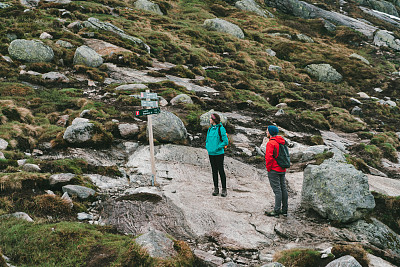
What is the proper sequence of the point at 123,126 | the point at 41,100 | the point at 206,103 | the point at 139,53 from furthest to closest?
1. the point at 139,53
2. the point at 206,103
3. the point at 41,100
4. the point at 123,126

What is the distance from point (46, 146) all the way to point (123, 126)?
11.1 ft

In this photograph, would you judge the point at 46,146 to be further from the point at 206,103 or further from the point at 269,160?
the point at 206,103

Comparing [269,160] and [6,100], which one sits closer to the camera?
[269,160]

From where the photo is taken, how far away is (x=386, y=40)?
5631 centimetres

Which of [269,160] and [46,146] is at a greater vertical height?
[269,160]

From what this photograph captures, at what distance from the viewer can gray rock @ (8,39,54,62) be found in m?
20.8

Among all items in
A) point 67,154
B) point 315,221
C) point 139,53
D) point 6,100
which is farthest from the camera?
point 139,53

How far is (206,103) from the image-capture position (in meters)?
20.2

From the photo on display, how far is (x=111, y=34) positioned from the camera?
2934 centimetres

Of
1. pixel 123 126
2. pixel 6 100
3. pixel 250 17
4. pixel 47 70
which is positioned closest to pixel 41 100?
pixel 6 100

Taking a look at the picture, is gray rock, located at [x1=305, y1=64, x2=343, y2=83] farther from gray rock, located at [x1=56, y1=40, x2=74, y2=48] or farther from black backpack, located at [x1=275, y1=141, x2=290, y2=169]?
black backpack, located at [x1=275, y1=141, x2=290, y2=169]

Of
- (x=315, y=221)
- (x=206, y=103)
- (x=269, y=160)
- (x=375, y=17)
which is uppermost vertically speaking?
(x=375, y=17)

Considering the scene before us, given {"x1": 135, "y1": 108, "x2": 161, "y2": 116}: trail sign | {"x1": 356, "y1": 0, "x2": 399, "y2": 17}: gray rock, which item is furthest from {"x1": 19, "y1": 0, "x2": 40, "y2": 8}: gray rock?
{"x1": 356, "y1": 0, "x2": 399, "y2": 17}: gray rock

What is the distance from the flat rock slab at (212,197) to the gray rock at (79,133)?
203 cm
